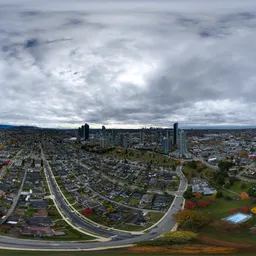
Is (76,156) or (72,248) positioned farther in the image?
(76,156)

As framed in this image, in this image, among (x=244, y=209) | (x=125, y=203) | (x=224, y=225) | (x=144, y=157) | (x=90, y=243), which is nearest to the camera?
(x=90, y=243)

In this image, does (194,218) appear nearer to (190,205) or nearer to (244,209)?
(190,205)

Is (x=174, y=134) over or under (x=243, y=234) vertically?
over

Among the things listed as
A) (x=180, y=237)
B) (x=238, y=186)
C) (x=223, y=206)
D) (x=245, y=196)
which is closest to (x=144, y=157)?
(x=238, y=186)

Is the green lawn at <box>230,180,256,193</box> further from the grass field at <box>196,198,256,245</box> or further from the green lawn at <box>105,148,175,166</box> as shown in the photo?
the green lawn at <box>105,148,175,166</box>

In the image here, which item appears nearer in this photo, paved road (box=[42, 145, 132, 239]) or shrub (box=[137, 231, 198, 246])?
shrub (box=[137, 231, 198, 246])

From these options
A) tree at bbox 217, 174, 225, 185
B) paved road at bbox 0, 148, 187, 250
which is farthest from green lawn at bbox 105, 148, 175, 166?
paved road at bbox 0, 148, 187, 250

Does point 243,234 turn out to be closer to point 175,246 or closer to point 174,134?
point 175,246

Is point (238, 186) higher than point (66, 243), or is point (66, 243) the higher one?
point (238, 186)

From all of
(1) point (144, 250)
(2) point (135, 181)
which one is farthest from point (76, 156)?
(1) point (144, 250)

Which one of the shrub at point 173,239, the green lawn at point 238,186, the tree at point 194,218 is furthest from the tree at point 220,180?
the shrub at point 173,239

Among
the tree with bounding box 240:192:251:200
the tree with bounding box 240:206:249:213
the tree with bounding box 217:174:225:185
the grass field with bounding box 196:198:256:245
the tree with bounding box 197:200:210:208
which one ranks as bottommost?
the grass field with bounding box 196:198:256:245
